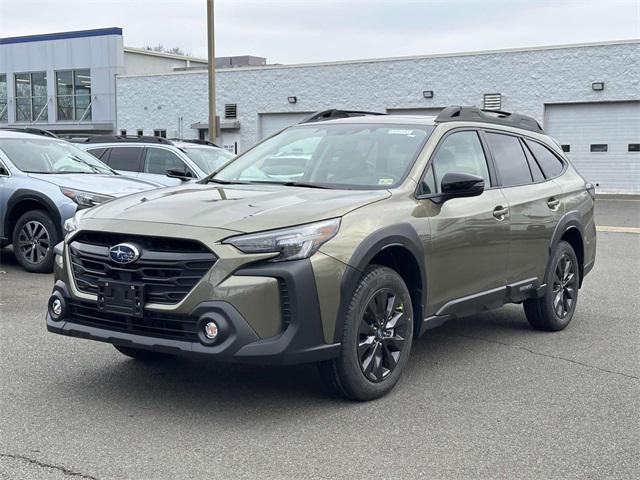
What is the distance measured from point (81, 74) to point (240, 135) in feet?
34.7

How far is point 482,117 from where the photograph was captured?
254 inches

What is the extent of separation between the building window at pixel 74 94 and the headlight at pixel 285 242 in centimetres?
3631

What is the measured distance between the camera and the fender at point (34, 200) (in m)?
9.43

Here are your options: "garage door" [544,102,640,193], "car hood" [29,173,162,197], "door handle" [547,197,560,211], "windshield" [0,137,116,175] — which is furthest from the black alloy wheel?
"garage door" [544,102,640,193]

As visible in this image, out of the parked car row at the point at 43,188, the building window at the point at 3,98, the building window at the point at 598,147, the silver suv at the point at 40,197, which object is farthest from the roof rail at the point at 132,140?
the building window at the point at 3,98

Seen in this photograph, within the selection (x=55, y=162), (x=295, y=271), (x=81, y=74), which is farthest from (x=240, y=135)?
(x=295, y=271)

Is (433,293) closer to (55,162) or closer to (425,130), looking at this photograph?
(425,130)

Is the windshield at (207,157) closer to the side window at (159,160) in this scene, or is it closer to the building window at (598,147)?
the side window at (159,160)

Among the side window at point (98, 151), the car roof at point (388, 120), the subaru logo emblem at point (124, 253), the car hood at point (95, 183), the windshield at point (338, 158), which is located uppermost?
the car roof at point (388, 120)

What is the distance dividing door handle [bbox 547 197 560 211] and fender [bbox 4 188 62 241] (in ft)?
18.5

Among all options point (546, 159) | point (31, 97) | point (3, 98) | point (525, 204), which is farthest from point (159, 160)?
point (3, 98)

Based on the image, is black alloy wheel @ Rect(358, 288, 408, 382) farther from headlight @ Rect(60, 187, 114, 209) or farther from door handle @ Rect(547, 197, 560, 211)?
headlight @ Rect(60, 187, 114, 209)

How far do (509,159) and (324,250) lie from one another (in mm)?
2713

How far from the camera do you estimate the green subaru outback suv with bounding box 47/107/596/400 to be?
4262mm
